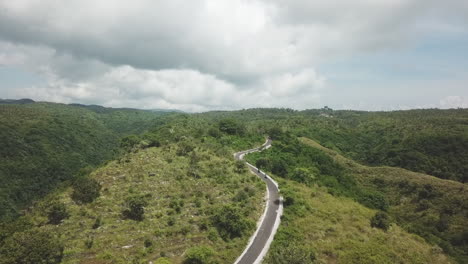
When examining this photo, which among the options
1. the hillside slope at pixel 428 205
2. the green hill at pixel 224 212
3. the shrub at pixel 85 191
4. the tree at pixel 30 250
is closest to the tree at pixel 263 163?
the green hill at pixel 224 212

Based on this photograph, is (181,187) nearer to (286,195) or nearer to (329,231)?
(286,195)

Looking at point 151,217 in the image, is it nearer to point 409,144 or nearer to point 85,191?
point 85,191

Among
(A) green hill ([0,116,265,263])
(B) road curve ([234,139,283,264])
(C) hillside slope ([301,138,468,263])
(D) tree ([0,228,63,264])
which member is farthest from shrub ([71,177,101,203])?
(C) hillside slope ([301,138,468,263])

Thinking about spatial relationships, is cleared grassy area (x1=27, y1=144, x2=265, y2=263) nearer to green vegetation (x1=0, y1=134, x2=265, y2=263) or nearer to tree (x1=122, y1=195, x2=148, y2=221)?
green vegetation (x1=0, y1=134, x2=265, y2=263)

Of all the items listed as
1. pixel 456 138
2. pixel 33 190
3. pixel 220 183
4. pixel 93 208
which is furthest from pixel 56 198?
pixel 456 138

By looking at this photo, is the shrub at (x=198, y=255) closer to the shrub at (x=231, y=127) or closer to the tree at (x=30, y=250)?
the tree at (x=30, y=250)

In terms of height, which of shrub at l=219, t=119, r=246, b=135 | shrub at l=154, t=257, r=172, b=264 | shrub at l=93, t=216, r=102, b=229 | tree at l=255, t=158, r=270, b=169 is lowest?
shrub at l=154, t=257, r=172, b=264

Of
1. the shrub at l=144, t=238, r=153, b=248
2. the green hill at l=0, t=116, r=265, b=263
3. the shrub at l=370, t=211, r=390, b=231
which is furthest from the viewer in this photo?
the shrub at l=370, t=211, r=390, b=231
